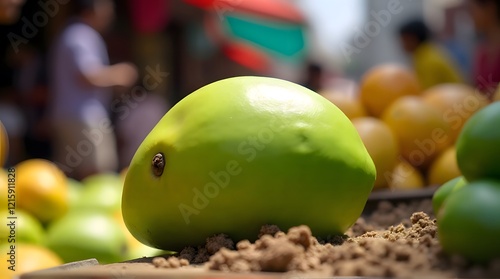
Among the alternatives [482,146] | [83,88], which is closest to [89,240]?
[482,146]

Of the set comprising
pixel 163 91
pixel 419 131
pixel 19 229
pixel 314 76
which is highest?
pixel 163 91

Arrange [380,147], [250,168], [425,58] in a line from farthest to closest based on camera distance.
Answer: [425,58] < [380,147] < [250,168]

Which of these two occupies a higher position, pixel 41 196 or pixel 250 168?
pixel 41 196

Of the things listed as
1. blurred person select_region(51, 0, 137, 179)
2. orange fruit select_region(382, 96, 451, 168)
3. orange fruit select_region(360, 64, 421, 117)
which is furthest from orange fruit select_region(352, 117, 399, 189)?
blurred person select_region(51, 0, 137, 179)

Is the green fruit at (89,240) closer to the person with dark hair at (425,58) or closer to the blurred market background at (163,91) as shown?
the blurred market background at (163,91)

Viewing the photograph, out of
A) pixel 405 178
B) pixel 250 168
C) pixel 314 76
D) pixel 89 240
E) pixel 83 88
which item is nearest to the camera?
pixel 250 168

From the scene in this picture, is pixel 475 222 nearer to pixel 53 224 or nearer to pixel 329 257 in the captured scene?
pixel 329 257
